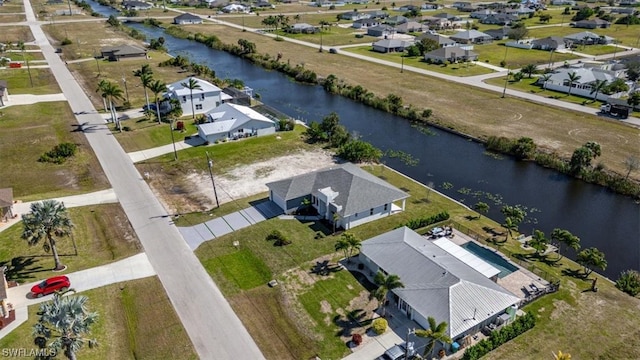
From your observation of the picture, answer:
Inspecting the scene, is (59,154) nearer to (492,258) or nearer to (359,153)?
(359,153)

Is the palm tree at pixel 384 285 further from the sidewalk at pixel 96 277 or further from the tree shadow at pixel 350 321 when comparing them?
the sidewalk at pixel 96 277

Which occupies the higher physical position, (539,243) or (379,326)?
(539,243)

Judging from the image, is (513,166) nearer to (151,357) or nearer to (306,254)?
(306,254)

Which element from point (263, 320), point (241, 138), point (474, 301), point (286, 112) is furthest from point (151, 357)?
point (286, 112)

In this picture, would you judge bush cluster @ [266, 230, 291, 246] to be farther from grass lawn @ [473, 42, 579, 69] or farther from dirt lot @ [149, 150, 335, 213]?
grass lawn @ [473, 42, 579, 69]

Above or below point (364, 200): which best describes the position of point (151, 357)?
below

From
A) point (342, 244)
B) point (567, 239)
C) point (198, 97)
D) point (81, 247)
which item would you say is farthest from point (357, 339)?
point (198, 97)
